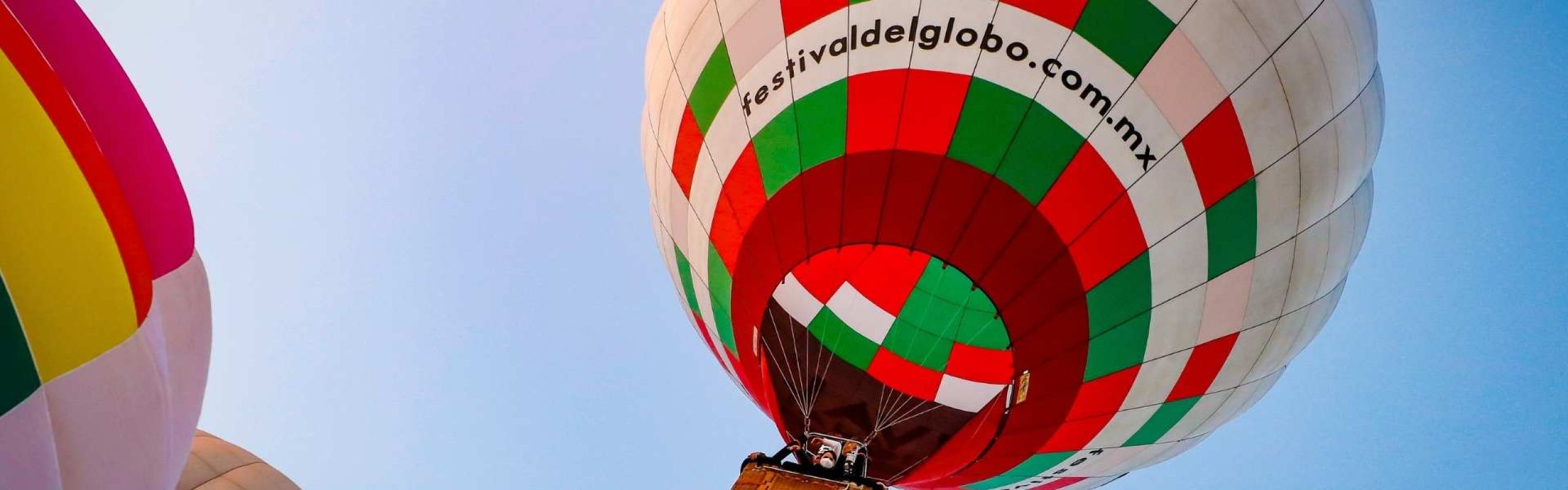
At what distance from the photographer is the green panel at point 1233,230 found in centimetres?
447

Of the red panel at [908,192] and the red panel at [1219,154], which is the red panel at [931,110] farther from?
the red panel at [1219,154]

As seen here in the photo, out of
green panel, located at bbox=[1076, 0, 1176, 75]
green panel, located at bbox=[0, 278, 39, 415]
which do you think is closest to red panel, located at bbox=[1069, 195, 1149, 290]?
green panel, located at bbox=[1076, 0, 1176, 75]

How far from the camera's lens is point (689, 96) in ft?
17.0

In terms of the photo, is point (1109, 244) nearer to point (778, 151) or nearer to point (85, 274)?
point (778, 151)

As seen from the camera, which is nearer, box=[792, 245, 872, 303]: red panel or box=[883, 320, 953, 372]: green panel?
box=[792, 245, 872, 303]: red panel

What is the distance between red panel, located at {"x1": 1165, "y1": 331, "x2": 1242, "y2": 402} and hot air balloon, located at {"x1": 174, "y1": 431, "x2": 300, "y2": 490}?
17.1ft

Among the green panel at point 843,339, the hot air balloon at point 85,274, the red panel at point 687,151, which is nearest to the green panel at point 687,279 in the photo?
the red panel at point 687,151

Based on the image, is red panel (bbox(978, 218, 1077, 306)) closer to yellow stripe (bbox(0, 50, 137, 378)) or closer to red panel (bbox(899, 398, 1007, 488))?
red panel (bbox(899, 398, 1007, 488))

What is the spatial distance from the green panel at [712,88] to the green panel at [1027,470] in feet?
7.91

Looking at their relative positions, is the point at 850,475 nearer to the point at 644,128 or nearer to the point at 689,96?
the point at 689,96

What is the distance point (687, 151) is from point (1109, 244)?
2102 mm

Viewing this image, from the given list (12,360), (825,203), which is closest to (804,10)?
(825,203)

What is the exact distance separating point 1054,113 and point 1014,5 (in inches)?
18.8

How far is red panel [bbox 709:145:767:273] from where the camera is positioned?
16.0ft
